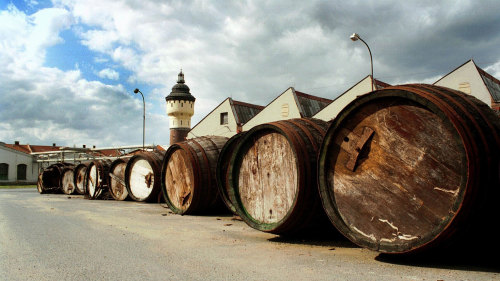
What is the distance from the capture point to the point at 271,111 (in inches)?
1284

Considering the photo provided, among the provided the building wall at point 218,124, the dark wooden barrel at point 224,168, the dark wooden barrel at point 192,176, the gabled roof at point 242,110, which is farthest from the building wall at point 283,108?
the dark wooden barrel at point 224,168

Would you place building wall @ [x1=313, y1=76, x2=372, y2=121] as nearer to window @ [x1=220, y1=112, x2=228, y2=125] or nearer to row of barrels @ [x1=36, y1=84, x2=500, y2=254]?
window @ [x1=220, y1=112, x2=228, y2=125]

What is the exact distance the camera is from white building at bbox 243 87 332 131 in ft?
102

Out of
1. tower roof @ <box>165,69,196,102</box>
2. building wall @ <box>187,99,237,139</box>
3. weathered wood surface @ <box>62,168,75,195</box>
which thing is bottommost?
Answer: weathered wood surface @ <box>62,168,75,195</box>

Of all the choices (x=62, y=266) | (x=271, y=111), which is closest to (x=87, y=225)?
(x=62, y=266)

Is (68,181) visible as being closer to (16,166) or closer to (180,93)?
(180,93)

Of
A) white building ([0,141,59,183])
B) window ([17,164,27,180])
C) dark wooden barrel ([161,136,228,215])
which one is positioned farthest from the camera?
window ([17,164,27,180])

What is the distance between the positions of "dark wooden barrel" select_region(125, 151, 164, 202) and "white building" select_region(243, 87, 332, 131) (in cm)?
1906

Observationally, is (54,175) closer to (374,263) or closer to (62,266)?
(62,266)

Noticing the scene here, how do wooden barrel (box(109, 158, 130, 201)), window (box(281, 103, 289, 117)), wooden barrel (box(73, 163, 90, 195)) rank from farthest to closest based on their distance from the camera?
1. window (box(281, 103, 289, 117))
2. wooden barrel (box(73, 163, 90, 195))
3. wooden barrel (box(109, 158, 130, 201))

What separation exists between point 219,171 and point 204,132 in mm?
30758

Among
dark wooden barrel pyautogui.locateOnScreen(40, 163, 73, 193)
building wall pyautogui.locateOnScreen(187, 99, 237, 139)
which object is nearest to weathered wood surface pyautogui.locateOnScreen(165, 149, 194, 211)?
dark wooden barrel pyautogui.locateOnScreen(40, 163, 73, 193)

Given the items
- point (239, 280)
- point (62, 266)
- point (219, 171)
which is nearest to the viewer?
point (239, 280)

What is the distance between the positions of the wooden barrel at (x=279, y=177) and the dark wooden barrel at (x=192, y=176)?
2.60 metres
